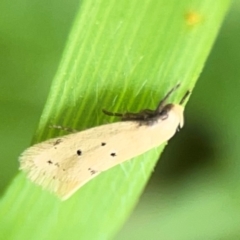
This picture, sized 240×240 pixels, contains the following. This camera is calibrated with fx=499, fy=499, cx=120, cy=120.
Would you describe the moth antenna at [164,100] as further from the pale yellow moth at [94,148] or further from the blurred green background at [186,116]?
the blurred green background at [186,116]

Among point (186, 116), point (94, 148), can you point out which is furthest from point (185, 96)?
point (186, 116)

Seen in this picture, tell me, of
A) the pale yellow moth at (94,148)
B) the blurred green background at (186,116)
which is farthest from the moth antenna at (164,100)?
the blurred green background at (186,116)

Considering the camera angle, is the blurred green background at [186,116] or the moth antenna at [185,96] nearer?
the moth antenna at [185,96]

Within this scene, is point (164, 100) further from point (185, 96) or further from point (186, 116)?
point (186, 116)

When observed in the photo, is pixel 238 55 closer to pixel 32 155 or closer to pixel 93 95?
→ pixel 93 95

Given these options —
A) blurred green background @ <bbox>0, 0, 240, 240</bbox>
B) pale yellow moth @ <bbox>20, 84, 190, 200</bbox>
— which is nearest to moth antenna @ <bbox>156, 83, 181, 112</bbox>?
pale yellow moth @ <bbox>20, 84, 190, 200</bbox>

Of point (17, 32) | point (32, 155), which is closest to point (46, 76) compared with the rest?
point (17, 32)
